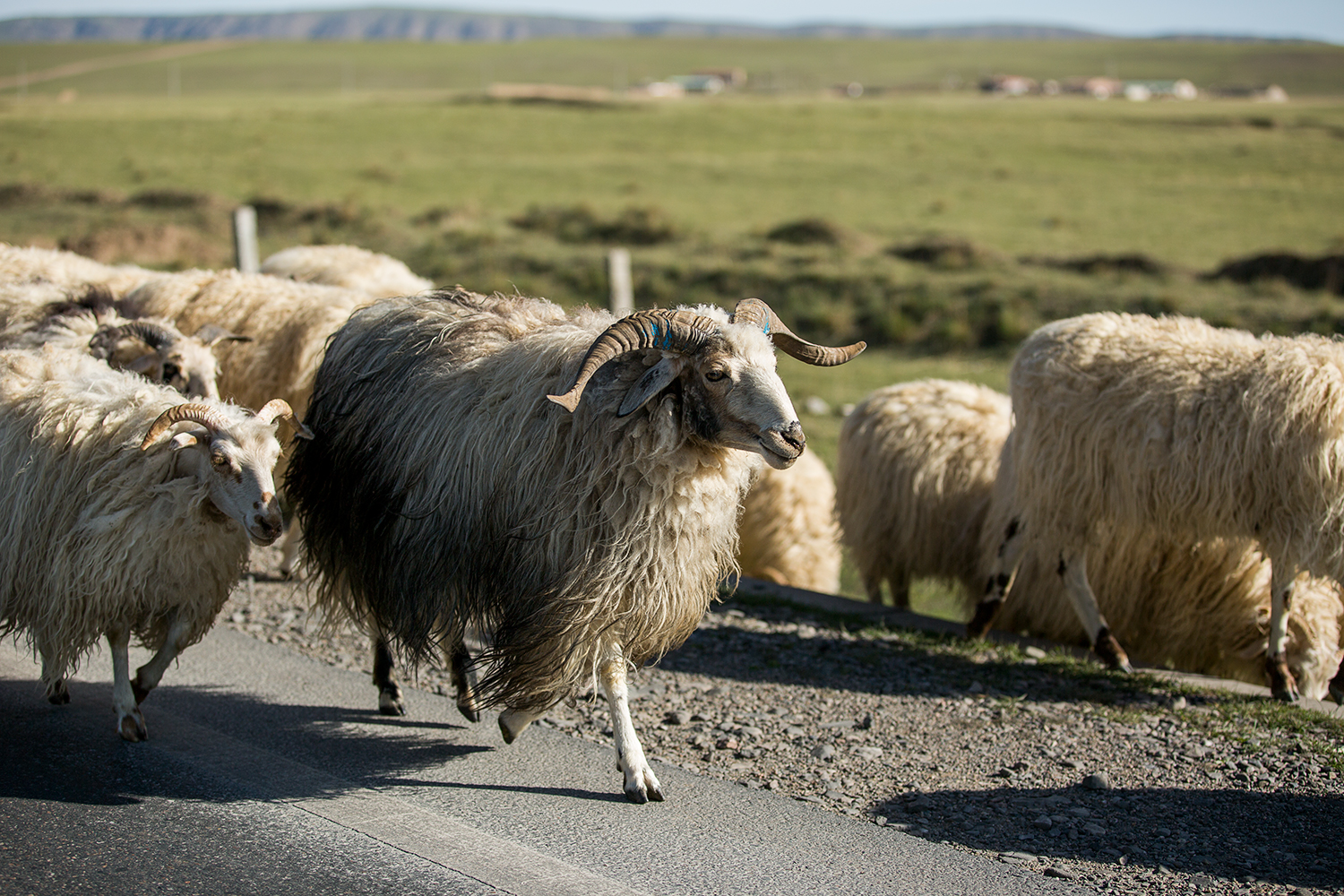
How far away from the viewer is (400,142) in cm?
5153

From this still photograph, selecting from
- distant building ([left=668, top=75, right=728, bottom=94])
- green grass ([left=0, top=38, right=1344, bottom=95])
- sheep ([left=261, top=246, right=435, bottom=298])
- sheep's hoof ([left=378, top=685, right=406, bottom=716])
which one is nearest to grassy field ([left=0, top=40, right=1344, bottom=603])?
sheep ([left=261, top=246, right=435, bottom=298])

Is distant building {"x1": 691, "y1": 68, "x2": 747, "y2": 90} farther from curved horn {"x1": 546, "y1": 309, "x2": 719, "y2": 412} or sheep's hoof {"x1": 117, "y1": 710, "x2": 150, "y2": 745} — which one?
sheep's hoof {"x1": 117, "y1": 710, "x2": 150, "y2": 745}

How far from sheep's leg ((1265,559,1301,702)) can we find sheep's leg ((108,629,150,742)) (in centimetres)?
570

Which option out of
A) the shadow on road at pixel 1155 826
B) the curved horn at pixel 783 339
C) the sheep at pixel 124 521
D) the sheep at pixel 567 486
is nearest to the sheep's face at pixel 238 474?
the sheep at pixel 124 521

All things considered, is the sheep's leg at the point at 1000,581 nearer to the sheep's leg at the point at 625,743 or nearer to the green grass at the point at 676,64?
the sheep's leg at the point at 625,743

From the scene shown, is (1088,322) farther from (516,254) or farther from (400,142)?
(400,142)

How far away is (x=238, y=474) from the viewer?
520 cm

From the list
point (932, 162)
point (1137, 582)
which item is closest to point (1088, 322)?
point (1137, 582)

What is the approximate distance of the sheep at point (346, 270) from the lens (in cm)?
944

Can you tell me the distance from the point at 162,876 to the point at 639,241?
26291 millimetres

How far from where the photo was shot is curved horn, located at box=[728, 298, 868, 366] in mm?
5113

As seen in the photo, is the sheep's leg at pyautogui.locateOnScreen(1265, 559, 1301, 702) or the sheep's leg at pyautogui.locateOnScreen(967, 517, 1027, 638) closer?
the sheep's leg at pyautogui.locateOnScreen(1265, 559, 1301, 702)

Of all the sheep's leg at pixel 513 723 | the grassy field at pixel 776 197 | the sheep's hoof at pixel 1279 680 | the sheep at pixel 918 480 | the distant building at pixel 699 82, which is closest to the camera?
the sheep's leg at pixel 513 723

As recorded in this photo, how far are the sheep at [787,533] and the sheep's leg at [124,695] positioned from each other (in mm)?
5903
